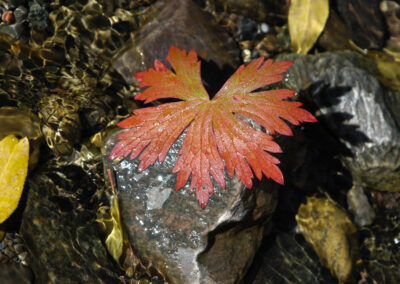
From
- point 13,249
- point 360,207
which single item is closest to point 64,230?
point 13,249

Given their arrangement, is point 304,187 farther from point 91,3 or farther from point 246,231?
point 91,3

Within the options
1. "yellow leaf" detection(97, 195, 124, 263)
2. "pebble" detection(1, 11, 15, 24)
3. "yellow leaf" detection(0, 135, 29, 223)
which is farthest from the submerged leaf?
"pebble" detection(1, 11, 15, 24)

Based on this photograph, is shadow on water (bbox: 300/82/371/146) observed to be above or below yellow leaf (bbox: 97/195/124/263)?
above

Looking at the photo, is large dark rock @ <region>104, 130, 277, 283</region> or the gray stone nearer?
large dark rock @ <region>104, 130, 277, 283</region>

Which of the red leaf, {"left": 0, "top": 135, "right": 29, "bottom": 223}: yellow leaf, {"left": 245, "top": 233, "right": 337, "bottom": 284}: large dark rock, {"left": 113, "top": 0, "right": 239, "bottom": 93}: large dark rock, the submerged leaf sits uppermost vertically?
{"left": 113, "top": 0, "right": 239, "bottom": 93}: large dark rock

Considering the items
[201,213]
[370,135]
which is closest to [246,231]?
[201,213]

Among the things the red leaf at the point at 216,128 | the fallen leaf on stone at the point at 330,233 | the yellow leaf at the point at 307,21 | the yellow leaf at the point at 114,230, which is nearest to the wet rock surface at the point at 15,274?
the yellow leaf at the point at 114,230

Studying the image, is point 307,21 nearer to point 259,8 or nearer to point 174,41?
point 259,8

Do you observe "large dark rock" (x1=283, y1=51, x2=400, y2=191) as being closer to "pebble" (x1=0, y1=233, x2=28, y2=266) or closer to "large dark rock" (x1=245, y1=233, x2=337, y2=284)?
"large dark rock" (x1=245, y1=233, x2=337, y2=284)
